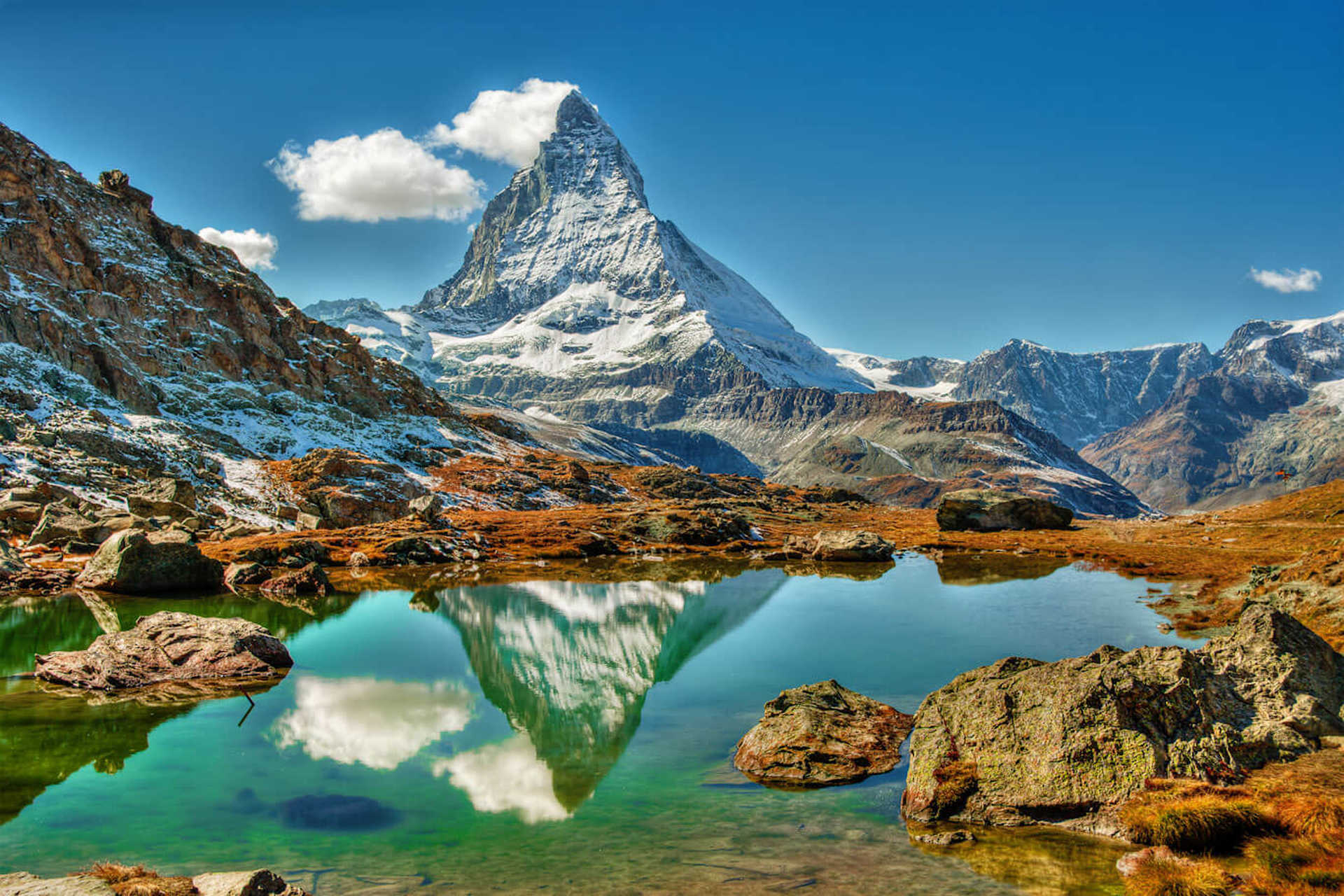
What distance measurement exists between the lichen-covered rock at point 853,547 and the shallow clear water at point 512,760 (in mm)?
25048

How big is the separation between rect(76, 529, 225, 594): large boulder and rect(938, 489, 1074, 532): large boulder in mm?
75150

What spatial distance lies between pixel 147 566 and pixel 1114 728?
152 feet

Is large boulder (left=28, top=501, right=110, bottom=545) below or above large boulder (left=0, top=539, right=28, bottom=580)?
above

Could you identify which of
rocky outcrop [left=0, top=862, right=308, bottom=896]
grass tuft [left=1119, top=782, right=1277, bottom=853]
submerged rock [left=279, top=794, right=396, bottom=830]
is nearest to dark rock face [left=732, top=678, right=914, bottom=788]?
grass tuft [left=1119, top=782, right=1277, bottom=853]

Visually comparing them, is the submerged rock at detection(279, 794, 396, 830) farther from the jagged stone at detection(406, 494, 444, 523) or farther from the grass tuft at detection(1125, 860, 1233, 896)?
the jagged stone at detection(406, 494, 444, 523)

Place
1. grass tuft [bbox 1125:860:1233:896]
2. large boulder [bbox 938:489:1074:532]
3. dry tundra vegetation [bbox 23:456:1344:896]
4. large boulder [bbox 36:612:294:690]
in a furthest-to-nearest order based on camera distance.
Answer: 1. large boulder [bbox 938:489:1074:532]
2. large boulder [bbox 36:612:294:690]
3. dry tundra vegetation [bbox 23:456:1344:896]
4. grass tuft [bbox 1125:860:1233:896]

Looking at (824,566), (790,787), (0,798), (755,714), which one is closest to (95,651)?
(0,798)

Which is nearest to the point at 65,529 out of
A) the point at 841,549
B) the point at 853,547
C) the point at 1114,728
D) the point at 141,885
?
the point at 141,885

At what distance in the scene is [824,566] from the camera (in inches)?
2453

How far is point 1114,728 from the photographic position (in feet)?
48.5

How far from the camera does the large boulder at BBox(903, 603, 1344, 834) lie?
47.4ft

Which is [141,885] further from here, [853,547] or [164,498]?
[853,547]

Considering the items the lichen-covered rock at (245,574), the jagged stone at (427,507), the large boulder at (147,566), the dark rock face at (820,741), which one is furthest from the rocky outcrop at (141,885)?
the jagged stone at (427,507)

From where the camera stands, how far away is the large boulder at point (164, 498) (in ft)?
188
